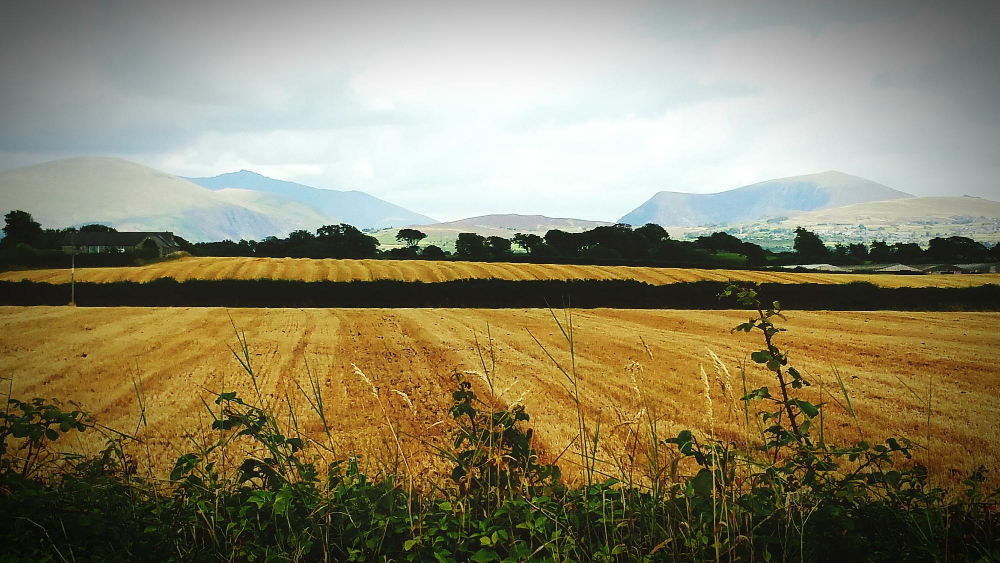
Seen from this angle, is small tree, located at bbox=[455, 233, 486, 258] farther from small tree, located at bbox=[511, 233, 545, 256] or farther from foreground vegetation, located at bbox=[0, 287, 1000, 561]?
foreground vegetation, located at bbox=[0, 287, 1000, 561]

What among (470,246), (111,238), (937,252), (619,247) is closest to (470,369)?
(937,252)

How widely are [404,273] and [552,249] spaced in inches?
737

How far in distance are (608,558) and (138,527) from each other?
310 centimetres

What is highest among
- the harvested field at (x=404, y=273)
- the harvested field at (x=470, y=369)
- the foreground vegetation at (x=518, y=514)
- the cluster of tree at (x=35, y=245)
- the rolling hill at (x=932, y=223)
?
the rolling hill at (x=932, y=223)

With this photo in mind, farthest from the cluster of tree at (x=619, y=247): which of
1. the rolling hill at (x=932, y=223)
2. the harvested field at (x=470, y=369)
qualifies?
the harvested field at (x=470, y=369)

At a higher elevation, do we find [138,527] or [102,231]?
[102,231]

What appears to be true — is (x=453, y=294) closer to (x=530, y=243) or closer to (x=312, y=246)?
(x=312, y=246)

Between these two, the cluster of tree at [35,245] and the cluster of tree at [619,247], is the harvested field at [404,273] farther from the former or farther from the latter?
the cluster of tree at [619,247]

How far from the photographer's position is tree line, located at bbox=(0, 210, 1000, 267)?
2923 centimetres

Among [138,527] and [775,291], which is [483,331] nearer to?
[138,527]

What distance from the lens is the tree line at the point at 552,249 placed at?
2923cm

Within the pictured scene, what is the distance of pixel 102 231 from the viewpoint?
31.3 metres

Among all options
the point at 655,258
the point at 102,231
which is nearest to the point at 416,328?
the point at 102,231

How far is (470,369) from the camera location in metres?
10.4
